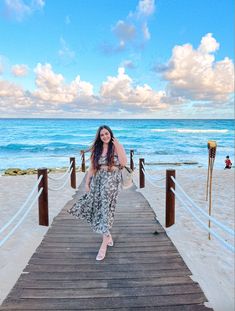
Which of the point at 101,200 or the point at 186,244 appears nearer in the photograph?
the point at 101,200

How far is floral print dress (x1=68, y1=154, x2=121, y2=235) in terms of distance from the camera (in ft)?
12.4

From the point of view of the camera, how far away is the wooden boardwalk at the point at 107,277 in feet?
9.05

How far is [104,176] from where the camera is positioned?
12.4 ft

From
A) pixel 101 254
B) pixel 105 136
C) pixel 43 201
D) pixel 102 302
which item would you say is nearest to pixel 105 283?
pixel 102 302

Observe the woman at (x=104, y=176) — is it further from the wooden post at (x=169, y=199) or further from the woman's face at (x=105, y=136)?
the wooden post at (x=169, y=199)

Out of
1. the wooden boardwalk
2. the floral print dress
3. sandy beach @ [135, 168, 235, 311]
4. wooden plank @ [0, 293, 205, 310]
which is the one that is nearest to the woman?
the floral print dress

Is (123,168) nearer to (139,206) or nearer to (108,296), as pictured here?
(108,296)

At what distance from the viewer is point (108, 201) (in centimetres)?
378

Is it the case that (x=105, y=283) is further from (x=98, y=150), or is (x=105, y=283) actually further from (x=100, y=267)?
Answer: (x=98, y=150)

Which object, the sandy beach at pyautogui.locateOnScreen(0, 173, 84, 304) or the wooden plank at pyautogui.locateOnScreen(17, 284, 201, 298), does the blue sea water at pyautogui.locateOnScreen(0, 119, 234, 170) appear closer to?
the sandy beach at pyautogui.locateOnScreen(0, 173, 84, 304)

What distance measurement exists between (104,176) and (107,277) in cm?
119

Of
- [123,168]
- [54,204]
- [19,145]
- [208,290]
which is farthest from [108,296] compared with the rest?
[19,145]

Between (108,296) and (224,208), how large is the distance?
515 cm

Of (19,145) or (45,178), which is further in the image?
(19,145)
